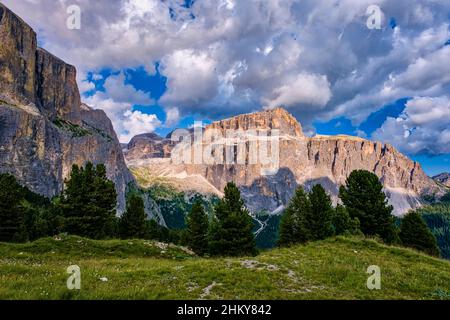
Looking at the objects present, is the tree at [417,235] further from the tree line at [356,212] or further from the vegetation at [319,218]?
the vegetation at [319,218]

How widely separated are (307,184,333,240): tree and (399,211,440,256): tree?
17.8m

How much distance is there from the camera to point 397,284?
1661cm

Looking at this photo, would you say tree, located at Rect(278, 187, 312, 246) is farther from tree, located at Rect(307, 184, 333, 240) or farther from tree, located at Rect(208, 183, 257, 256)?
tree, located at Rect(208, 183, 257, 256)

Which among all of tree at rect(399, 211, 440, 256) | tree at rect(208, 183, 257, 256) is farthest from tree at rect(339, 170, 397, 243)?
tree at rect(208, 183, 257, 256)

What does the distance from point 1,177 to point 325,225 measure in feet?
191

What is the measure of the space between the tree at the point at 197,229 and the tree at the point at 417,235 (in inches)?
1449

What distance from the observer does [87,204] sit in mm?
46906

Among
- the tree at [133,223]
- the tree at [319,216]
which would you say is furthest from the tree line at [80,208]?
the tree at [319,216]

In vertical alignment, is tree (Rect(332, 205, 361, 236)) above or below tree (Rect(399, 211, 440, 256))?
above

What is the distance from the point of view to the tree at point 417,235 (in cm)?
5245

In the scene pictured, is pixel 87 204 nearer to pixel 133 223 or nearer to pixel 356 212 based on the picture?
pixel 133 223

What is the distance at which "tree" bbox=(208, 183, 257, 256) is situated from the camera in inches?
1626
